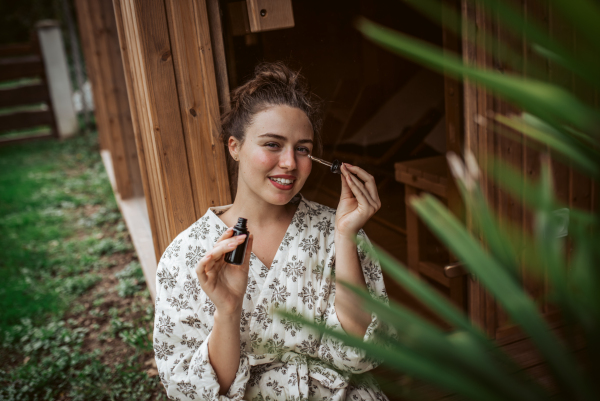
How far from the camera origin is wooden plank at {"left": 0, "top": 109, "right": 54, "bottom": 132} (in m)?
8.49

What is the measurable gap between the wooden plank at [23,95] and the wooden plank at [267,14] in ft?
27.2

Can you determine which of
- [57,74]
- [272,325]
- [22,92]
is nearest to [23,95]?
[22,92]

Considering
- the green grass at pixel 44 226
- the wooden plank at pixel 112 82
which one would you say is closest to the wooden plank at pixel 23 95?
the green grass at pixel 44 226

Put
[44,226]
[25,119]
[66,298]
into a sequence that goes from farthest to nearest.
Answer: [25,119] < [44,226] < [66,298]

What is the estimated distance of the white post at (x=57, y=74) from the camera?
28.0 feet

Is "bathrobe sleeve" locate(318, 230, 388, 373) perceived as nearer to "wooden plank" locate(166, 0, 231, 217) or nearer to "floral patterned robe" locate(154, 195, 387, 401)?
"floral patterned robe" locate(154, 195, 387, 401)

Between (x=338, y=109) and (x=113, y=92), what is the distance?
9.68 ft

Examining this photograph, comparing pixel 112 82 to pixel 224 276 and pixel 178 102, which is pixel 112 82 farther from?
pixel 224 276

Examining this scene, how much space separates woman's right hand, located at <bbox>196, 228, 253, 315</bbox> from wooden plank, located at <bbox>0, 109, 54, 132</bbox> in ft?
28.8

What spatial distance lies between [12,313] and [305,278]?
8.45 feet

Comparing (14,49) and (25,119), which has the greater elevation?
(14,49)

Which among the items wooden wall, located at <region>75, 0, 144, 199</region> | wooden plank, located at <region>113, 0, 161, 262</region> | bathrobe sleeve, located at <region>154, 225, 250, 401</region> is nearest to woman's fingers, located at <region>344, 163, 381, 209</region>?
bathrobe sleeve, located at <region>154, 225, 250, 401</region>

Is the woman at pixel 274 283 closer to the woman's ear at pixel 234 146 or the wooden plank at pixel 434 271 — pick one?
the woman's ear at pixel 234 146

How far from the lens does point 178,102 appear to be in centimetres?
175
